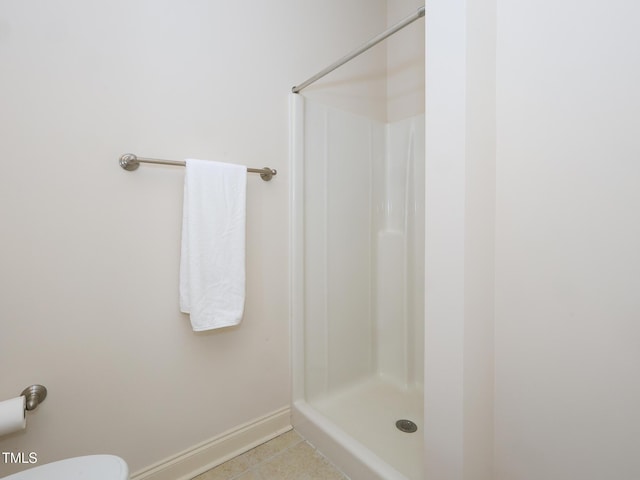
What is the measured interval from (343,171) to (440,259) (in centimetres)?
98

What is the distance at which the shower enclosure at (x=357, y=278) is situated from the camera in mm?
1506

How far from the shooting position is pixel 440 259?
0.85 m

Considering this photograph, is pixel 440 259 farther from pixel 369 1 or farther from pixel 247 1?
pixel 369 1

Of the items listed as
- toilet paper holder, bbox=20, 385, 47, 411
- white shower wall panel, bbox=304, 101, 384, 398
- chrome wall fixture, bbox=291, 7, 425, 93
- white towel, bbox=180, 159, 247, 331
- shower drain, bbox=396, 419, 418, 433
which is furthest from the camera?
white shower wall panel, bbox=304, 101, 384, 398

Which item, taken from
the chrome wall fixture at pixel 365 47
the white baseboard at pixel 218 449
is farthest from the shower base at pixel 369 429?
the chrome wall fixture at pixel 365 47

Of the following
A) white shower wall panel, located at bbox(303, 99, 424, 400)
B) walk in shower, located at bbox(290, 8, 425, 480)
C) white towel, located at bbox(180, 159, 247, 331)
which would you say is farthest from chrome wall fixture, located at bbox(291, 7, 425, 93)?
white towel, located at bbox(180, 159, 247, 331)

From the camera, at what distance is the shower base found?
1.18 meters

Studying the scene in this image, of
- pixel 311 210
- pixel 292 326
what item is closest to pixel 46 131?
pixel 311 210

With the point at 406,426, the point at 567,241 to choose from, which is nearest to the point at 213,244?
the point at 567,241

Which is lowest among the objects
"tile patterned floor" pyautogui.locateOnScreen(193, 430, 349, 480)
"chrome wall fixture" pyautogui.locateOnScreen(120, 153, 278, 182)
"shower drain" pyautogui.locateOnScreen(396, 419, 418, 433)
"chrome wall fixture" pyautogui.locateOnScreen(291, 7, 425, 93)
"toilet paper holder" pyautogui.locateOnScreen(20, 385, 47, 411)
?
"tile patterned floor" pyautogui.locateOnScreen(193, 430, 349, 480)

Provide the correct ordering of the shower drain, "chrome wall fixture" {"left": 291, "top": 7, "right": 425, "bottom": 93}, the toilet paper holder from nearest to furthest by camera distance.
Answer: the toilet paper holder
"chrome wall fixture" {"left": 291, "top": 7, "right": 425, "bottom": 93}
the shower drain

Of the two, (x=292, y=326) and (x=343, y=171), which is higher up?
(x=343, y=171)

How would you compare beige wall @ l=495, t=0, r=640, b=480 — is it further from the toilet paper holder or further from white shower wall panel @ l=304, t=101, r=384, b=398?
the toilet paper holder

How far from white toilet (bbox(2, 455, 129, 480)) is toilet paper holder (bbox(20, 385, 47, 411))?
21 cm
